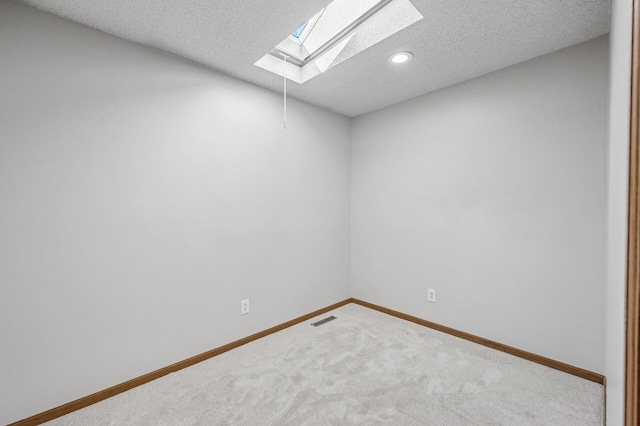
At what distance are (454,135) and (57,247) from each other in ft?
10.0

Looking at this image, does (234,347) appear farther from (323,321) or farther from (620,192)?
(620,192)

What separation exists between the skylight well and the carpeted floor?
7.62 ft

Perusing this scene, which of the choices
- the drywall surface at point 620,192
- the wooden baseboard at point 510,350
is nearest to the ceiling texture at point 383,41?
the drywall surface at point 620,192

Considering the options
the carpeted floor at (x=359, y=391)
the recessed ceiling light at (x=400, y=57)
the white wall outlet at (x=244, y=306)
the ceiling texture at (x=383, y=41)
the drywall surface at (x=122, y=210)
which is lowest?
the carpeted floor at (x=359, y=391)

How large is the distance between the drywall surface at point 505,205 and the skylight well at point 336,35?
1.06 metres

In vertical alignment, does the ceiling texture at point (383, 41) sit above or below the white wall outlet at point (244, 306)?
above

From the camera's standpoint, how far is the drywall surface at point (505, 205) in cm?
198

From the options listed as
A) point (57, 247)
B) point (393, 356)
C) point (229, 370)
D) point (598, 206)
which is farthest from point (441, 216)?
point (57, 247)

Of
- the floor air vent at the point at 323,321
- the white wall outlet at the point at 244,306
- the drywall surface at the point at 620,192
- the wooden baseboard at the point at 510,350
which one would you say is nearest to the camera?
the drywall surface at the point at 620,192

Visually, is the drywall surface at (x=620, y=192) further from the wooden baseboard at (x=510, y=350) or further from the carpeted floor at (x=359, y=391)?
the wooden baseboard at (x=510, y=350)

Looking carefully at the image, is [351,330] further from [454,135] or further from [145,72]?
[145,72]

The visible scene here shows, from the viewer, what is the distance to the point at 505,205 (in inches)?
92.1

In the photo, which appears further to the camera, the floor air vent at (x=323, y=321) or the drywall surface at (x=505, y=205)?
the floor air vent at (x=323, y=321)

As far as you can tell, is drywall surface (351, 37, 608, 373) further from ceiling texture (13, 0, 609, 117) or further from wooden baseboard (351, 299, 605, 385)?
ceiling texture (13, 0, 609, 117)
